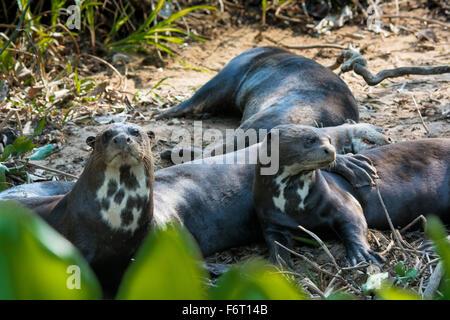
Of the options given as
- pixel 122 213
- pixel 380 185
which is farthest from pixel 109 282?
pixel 380 185

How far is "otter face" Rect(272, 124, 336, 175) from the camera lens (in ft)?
11.7

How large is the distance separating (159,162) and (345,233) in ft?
5.87

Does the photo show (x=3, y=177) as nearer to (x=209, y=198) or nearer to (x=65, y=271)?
(x=209, y=198)

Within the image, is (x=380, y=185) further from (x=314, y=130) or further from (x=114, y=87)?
(x=114, y=87)

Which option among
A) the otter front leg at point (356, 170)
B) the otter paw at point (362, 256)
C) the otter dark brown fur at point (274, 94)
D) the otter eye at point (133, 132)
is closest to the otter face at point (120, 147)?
the otter eye at point (133, 132)

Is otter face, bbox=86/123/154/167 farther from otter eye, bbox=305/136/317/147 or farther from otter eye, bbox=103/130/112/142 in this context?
otter eye, bbox=305/136/317/147

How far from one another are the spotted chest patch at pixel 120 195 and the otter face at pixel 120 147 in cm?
3

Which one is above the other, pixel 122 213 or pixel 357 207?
pixel 122 213

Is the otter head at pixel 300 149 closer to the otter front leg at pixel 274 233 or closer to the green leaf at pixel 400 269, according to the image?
the otter front leg at pixel 274 233

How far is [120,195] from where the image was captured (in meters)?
2.92

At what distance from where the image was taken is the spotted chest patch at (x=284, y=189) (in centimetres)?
364

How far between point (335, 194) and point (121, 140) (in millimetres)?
1361
